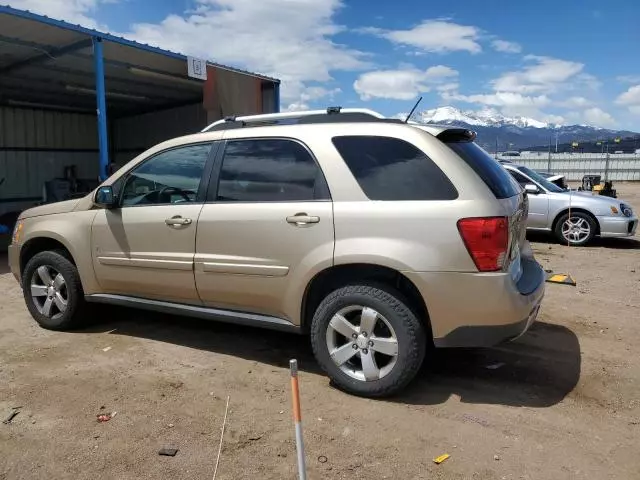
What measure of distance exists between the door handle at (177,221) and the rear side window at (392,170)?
1.32 m

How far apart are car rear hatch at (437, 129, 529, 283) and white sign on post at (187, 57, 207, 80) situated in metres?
7.81

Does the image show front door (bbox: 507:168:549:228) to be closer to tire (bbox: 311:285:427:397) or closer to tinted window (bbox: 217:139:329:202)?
tinted window (bbox: 217:139:329:202)

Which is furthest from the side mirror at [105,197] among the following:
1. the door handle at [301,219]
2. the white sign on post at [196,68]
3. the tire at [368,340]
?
the white sign on post at [196,68]

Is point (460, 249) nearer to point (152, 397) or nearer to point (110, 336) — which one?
point (152, 397)

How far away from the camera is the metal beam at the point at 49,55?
31.2 feet

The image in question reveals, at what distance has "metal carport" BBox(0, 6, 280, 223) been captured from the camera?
30.5 feet

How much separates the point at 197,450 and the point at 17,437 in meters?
1.09

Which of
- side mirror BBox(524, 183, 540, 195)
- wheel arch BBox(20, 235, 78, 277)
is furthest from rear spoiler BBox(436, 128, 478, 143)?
side mirror BBox(524, 183, 540, 195)

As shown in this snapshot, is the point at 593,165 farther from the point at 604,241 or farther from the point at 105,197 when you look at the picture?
the point at 105,197

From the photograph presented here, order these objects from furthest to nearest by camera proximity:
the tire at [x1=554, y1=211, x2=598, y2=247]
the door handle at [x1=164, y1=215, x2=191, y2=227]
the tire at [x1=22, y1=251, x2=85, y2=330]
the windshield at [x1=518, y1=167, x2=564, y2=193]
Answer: the windshield at [x1=518, y1=167, x2=564, y2=193] < the tire at [x1=554, y1=211, x2=598, y2=247] < the tire at [x1=22, y1=251, x2=85, y2=330] < the door handle at [x1=164, y1=215, x2=191, y2=227]

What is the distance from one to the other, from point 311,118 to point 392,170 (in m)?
0.86

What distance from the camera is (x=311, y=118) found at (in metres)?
4.02

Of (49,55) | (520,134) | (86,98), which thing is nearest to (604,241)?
(49,55)

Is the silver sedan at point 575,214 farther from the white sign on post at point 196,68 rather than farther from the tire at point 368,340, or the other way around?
the tire at point 368,340
